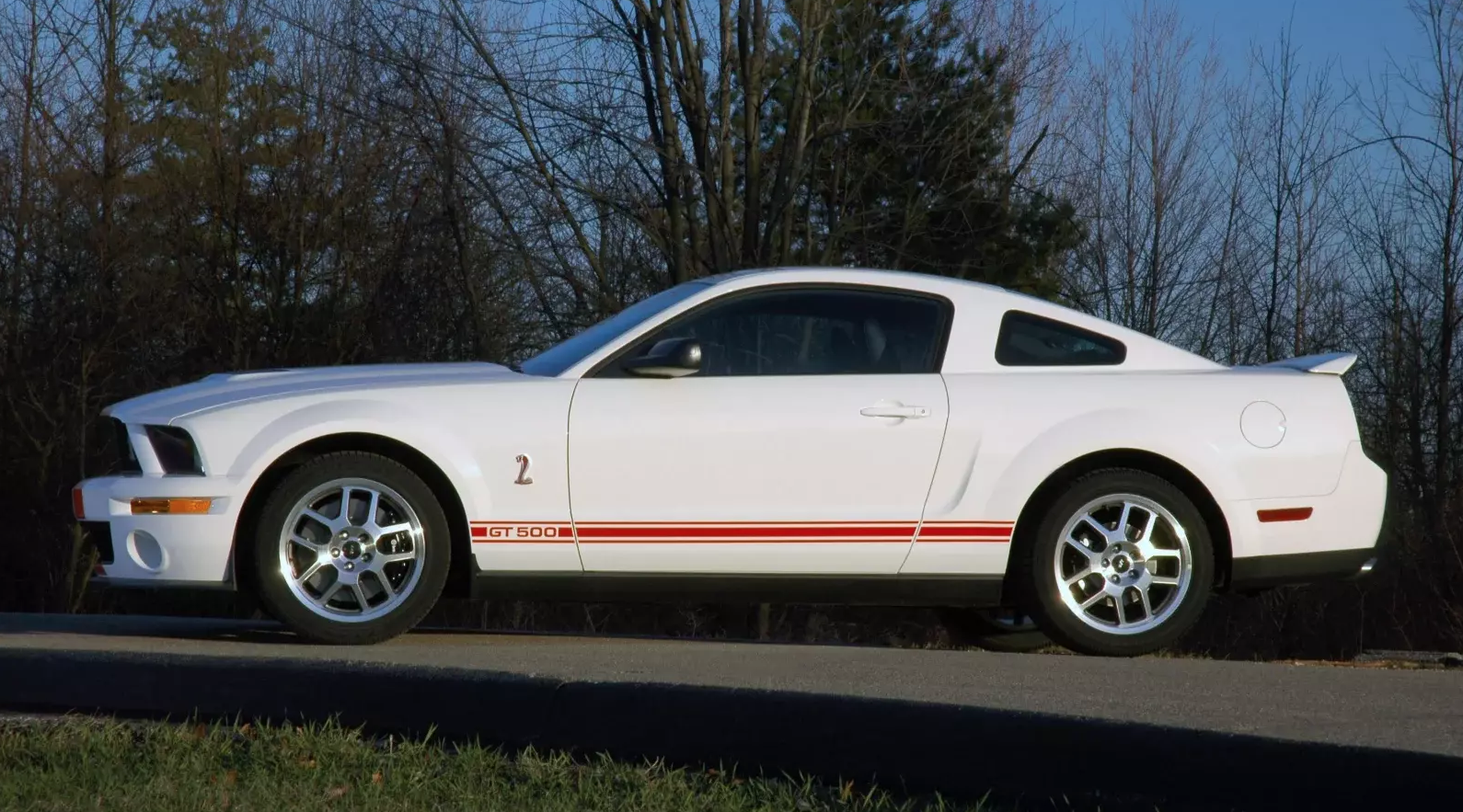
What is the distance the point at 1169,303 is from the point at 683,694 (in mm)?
21379

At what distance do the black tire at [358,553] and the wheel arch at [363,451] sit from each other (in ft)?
0.21

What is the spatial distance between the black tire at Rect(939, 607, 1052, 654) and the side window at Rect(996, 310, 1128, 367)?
59.2 inches

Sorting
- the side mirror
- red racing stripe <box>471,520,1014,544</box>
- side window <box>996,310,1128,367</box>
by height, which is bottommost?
red racing stripe <box>471,520,1014,544</box>

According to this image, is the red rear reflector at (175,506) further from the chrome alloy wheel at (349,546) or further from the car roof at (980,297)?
the car roof at (980,297)

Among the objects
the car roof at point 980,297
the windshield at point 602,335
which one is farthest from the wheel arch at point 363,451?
the car roof at point 980,297

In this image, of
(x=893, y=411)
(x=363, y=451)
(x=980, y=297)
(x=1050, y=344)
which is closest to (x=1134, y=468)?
(x=1050, y=344)

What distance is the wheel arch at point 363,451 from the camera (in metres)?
5.80

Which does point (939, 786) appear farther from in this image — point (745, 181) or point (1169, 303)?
point (1169, 303)

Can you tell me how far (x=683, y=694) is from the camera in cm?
414

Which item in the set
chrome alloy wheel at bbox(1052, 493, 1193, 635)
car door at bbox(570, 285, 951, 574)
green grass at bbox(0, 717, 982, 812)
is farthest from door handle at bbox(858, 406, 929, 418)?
green grass at bbox(0, 717, 982, 812)

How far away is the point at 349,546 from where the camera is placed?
5.82 meters

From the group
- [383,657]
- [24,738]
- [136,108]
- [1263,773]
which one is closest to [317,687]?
[383,657]

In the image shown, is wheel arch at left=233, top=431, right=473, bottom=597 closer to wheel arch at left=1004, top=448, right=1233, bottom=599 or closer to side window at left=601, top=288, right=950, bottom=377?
side window at left=601, top=288, right=950, bottom=377

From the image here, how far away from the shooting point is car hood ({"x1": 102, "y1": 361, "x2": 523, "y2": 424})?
584cm
